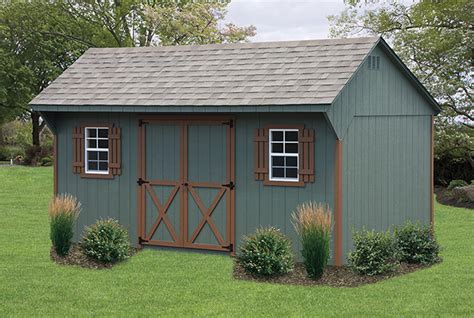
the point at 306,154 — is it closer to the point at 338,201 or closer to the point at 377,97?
the point at 338,201

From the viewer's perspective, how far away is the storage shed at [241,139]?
13945 millimetres

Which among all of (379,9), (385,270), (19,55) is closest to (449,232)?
(385,270)

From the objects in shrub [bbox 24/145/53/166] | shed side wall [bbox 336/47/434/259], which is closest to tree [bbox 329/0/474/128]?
shed side wall [bbox 336/47/434/259]

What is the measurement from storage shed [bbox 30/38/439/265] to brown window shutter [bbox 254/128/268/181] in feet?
0.06

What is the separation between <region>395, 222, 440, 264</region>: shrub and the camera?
48.0ft

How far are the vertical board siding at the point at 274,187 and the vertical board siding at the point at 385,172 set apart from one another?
33cm

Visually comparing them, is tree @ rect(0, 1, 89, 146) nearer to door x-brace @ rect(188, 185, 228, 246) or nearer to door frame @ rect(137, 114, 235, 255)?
door frame @ rect(137, 114, 235, 255)

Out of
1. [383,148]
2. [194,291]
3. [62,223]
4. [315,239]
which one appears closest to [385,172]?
[383,148]

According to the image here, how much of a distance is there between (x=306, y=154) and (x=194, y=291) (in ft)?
9.79

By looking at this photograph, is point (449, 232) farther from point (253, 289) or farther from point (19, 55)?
point (19, 55)

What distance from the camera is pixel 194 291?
12578 millimetres

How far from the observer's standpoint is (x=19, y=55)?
167ft

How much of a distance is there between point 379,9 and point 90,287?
19.4 m

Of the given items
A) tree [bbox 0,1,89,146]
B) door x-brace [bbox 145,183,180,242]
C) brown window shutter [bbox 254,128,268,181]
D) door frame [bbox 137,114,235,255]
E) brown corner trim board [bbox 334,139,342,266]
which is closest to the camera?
brown corner trim board [bbox 334,139,342,266]
